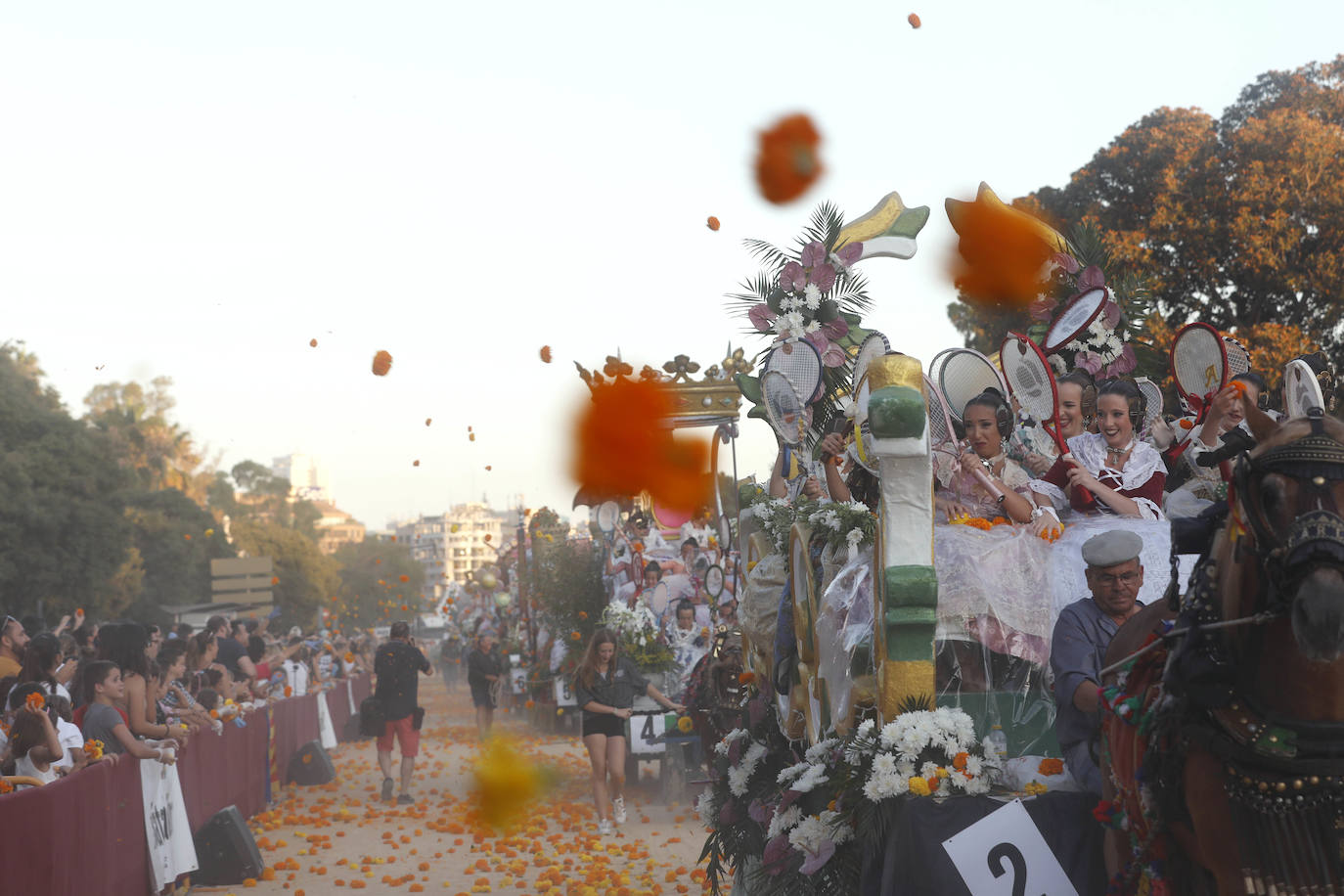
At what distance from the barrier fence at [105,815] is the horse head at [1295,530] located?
19.6ft

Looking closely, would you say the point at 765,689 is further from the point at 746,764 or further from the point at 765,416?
the point at 765,416

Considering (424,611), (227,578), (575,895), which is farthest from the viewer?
(424,611)

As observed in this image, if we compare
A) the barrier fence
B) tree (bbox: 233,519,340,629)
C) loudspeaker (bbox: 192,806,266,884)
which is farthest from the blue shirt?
tree (bbox: 233,519,340,629)

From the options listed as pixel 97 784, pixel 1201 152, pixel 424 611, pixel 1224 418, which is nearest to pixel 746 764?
pixel 1224 418

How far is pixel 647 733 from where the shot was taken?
14.5m

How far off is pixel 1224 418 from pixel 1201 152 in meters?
16.8

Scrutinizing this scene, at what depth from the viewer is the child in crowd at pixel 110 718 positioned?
29.1ft

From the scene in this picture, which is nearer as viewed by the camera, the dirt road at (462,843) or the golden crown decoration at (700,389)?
the dirt road at (462,843)

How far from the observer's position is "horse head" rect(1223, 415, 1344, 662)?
2.87 metres

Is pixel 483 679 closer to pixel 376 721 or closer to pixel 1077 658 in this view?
pixel 376 721

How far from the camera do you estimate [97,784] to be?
8.09 m

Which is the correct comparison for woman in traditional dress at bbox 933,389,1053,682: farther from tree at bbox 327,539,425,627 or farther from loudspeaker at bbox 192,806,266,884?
tree at bbox 327,539,425,627

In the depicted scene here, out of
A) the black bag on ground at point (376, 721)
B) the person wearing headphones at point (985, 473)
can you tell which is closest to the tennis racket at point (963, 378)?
the person wearing headphones at point (985, 473)

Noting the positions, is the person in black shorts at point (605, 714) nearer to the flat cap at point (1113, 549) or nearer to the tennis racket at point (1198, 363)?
the tennis racket at point (1198, 363)
